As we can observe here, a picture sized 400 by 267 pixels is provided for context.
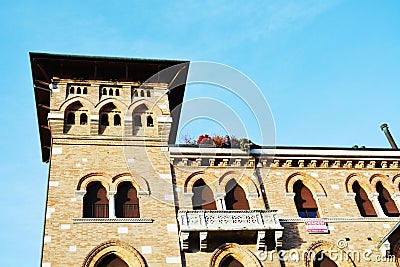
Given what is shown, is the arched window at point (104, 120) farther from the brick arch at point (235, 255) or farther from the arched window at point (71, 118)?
the brick arch at point (235, 255)

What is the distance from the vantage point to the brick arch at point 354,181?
21.5 metres

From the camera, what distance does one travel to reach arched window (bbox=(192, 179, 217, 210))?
19812 mm

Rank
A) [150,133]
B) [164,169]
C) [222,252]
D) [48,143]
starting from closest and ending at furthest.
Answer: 1. [222,252]
2. [164,169]
3. [150,133]
4. [48,143]

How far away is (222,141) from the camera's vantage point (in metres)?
22.3

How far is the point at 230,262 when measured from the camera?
17953 millimetres

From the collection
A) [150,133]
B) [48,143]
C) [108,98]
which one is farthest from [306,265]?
[48,143]

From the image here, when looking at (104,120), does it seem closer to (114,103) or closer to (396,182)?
(114,103)

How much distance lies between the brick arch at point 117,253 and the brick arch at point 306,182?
7159 millimetres

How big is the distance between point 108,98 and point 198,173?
5508 mm

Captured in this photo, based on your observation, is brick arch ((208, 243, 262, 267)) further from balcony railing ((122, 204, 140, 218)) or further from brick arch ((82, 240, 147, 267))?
balcony railing ((122, 204, 140, 218))

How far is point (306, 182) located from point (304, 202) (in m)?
1.08

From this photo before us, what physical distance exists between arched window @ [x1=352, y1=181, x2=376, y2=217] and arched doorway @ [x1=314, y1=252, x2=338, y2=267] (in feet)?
10.4

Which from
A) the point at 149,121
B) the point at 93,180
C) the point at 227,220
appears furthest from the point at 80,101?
the point at 227,220

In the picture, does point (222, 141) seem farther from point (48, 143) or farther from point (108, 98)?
point (48, 143)
